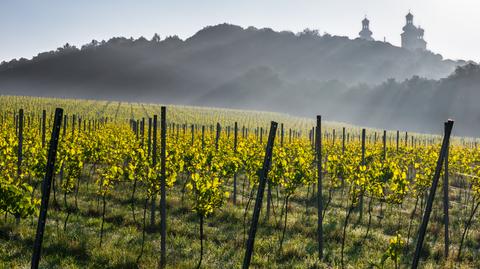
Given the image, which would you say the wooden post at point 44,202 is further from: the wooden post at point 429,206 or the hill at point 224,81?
the hill at point 224,81

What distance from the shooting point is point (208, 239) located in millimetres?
9523

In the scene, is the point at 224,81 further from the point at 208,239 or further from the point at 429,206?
the point at 429,206

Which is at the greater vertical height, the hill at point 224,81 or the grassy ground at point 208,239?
the hill at point 224,81

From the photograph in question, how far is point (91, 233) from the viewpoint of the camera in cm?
902

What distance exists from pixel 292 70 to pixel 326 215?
190931 mm

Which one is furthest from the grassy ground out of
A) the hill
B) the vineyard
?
the hill

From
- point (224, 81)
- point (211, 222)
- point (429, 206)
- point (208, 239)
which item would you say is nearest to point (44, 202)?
point (429, 206)

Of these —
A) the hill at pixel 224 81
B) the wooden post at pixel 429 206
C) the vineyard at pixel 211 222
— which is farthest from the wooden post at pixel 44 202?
the hill at pixel 224 81

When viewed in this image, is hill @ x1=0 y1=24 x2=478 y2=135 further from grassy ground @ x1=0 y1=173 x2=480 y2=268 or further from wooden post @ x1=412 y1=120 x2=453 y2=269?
wooden post @ x1=412 y1=120 x2=453 y2=269

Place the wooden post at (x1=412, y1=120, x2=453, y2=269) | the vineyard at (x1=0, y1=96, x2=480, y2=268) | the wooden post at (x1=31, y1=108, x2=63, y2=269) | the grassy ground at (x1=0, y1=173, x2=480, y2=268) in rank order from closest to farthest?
the wooden post at (x1=31, y1=108, x2=63, y2=269) → the wooden post at (x1=412, y1=120, x2=453, y2=269) → the vineyard at (x1=0, y1=96, x2=480, y2=268) → the grassy ground at (x1=0, y1=173, x2=480, y2=268)

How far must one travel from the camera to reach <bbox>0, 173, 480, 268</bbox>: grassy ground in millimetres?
7641

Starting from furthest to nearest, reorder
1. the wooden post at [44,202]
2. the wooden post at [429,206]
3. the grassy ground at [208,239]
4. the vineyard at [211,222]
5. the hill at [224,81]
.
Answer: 1. the hill at [224,81]
2. the grassy ground at [208,239]
3. the vineyard at [211,222]
4. the wooden post at [429,206]
5. the wooden post at [44,202]

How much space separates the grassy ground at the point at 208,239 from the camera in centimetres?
764

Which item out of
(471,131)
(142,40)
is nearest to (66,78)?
(142,40)
